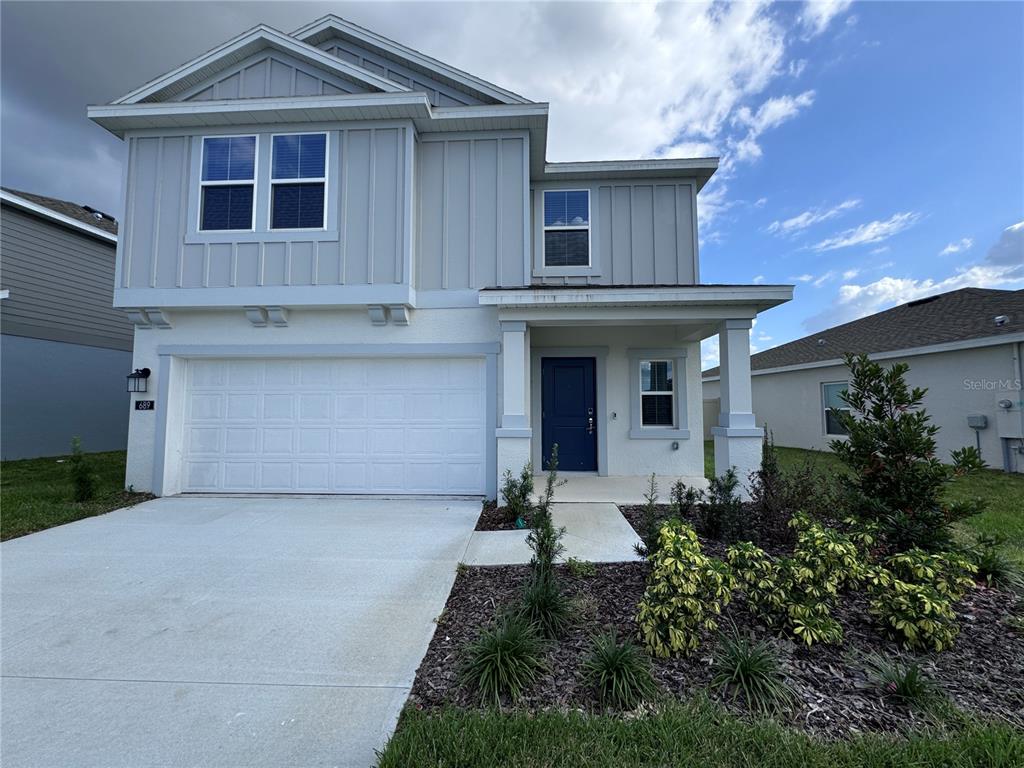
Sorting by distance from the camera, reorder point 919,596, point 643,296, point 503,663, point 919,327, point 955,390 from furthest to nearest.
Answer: point 919,327, point 955,390, point 643,296, point 919,596, point 503,663

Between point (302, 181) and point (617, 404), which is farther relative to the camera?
point (617, 404)

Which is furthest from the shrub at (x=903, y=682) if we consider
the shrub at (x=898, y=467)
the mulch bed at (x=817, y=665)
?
the shrub at (x=898, y=467)

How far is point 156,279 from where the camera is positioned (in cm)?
693

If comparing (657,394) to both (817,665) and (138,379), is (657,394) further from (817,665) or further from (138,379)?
(138,379)

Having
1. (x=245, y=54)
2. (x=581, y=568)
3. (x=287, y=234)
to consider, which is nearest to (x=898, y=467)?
(x=581, y=568)

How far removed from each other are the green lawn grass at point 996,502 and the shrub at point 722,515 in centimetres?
164

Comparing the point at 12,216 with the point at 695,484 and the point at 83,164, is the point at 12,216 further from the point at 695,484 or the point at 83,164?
the point at 695,484

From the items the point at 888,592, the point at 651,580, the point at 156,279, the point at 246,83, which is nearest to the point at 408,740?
the point at 651,580

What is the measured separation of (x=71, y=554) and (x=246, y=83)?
7.03 metres

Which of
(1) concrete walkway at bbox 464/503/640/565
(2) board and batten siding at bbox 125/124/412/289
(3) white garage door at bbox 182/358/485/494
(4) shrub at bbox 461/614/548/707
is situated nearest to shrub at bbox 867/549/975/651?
(1) concrete walkway at bbox 464/503/640/565

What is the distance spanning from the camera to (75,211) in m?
12.7

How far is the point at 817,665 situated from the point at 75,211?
60.7ft

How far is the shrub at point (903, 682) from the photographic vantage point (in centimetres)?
226

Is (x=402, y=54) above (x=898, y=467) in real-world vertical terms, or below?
above
